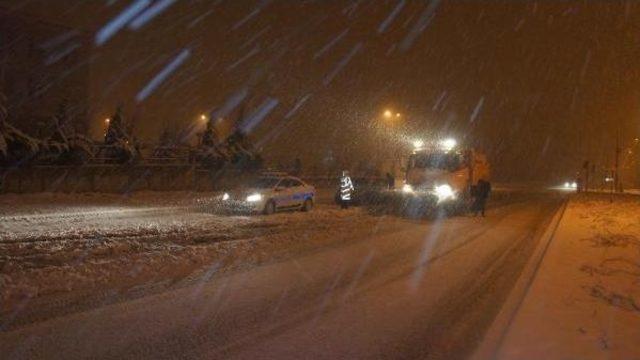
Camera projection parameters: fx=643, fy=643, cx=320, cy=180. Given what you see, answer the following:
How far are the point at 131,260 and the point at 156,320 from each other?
4.81 metres

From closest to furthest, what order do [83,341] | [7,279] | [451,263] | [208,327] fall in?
1. [83,341]
2. [208,327]
3. [7,279]
4. [451,263]

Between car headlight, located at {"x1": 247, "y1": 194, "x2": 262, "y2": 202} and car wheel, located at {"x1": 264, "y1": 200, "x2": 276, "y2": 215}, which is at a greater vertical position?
car headlight, located at {"x1": 247, "y1": 194, "x2": 262, "y2": 202}

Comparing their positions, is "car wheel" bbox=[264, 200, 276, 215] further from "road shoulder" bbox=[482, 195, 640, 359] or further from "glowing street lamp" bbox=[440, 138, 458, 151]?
"road shoulder" bbox=[482, 195, 640, 359]

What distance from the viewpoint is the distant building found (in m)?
53.6

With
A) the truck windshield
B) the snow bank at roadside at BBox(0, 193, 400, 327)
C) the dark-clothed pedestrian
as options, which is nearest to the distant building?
the snow bank at roadside at BBox(0, 193, 400, 327)

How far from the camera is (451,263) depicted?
44.7 feet

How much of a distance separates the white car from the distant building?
2991 centimetres

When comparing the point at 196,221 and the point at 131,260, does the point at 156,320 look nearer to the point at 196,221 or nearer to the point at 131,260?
the point at 131,260

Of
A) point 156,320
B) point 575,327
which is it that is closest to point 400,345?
point 575,327

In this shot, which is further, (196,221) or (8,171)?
(8,171)

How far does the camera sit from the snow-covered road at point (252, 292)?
7.32m

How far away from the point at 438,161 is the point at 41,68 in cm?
4407

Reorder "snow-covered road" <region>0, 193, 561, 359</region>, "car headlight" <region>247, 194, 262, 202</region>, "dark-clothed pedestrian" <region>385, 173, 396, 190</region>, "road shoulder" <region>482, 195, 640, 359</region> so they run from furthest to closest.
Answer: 1. "dark-clothed pedestrian" <region>385, 173, 396, 190</region>
2. "car headlight" <region>247, 194, 262, 202</region>
3. "snow-covered road" <region>0, 193, 561, 359</region>
4. "road shoulder" <region>482, 195, 640, 359</region>

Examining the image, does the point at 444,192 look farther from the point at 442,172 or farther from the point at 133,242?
the point at 133,242
